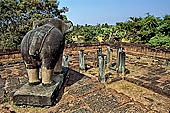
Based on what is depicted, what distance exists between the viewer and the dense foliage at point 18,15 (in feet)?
42.6

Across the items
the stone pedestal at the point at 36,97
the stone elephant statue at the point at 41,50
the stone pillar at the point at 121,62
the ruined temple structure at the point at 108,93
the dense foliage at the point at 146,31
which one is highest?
the dense foliage at the point at 146,31

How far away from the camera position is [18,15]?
13414mm

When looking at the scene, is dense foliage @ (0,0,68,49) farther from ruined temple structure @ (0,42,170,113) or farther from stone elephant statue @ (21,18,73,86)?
stone elephant statue @ (21,18,73,86)

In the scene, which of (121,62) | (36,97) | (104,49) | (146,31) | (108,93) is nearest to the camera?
(36,97)

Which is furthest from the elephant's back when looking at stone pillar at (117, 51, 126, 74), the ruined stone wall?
the ruined stone wall

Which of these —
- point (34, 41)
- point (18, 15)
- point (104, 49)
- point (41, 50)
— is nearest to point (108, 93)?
point (41, 50)

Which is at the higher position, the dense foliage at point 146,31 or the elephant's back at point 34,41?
the dense foliage at point 146,31

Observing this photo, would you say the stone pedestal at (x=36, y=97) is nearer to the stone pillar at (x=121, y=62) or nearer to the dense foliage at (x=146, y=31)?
the stone pillar at (x=121, y=62)

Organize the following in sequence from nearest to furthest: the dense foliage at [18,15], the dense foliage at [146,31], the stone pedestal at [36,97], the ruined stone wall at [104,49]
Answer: the stone pedestal at [36,97], the ruined stone wall at [104,49], the dense foliage at [146,31], the dense foliage at [18,15]

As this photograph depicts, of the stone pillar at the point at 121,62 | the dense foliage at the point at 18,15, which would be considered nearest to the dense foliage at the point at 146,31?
the dense foliage at the point at 18,15

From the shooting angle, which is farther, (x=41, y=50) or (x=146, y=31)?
(x=146, y=31)

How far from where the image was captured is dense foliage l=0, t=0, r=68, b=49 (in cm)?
1299

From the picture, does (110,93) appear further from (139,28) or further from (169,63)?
(139,28)

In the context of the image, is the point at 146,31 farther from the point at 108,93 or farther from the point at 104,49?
the point at 108,93
